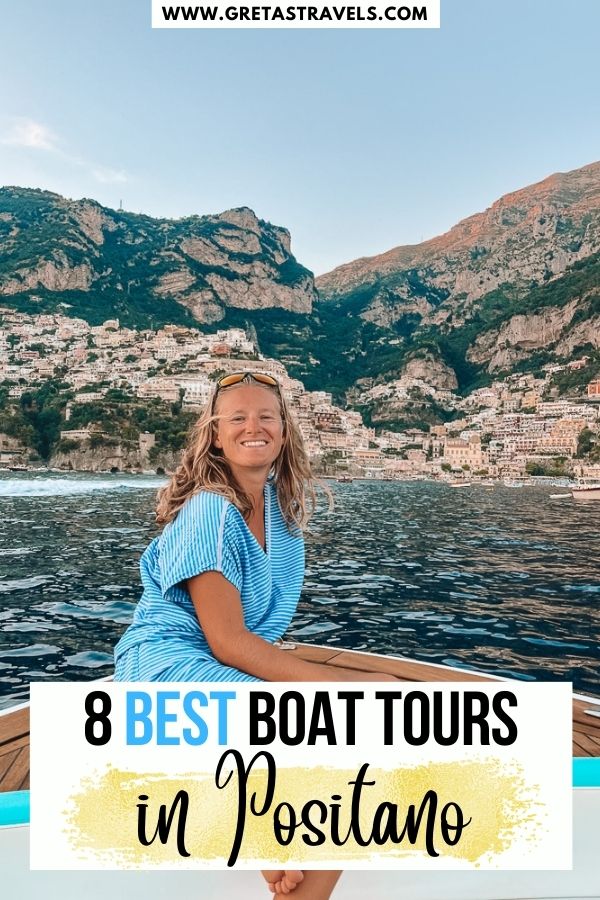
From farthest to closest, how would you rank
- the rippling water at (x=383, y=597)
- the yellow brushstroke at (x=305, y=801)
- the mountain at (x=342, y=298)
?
the mountain at (x=342, y=298) → the rippling water at (x=383, y=597) → the yellow brushstroke at (x=305, y=801)

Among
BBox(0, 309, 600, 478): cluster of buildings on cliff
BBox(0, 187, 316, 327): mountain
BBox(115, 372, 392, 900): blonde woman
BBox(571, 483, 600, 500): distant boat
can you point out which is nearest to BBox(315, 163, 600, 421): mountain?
BBox(0, 309, 600, 478): cluster of buildings on cliff

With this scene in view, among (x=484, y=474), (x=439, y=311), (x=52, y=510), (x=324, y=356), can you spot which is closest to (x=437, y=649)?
(x=52, y=510)

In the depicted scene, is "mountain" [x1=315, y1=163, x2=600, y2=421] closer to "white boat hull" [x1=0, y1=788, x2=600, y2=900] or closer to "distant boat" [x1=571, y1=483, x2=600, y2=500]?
"distant boat" [x1=571, y1=483, x2=600, y2=500]

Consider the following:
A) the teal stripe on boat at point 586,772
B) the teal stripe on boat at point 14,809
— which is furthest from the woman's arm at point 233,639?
the teal stripe on boat at point 586,772

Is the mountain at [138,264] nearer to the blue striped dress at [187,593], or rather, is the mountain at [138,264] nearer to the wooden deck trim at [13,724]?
the wooden deck trim at [13,724]

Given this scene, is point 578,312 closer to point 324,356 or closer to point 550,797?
point 324,356

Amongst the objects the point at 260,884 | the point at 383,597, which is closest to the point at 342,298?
the point at 383,597
